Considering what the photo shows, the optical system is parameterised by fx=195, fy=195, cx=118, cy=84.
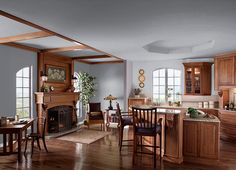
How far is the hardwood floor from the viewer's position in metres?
3.79

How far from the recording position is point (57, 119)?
6496 mm

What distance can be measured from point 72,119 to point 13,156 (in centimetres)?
305

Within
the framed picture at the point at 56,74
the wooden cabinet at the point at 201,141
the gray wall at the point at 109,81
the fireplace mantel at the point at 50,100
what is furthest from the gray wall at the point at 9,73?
the wooden cabinet at the point at 201,141

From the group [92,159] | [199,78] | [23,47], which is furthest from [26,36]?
[199,78]

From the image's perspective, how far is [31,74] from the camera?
19.7ft

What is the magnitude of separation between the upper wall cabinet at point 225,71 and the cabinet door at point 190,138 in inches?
99.6

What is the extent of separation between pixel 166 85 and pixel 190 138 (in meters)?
3.64

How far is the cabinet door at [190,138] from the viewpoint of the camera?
411cm

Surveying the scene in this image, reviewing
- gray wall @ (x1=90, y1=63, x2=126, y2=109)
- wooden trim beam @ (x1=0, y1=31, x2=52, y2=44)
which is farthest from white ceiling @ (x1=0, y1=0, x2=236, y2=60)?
gray wall @ (x1=90, y1=63, x2=126, y2=109)

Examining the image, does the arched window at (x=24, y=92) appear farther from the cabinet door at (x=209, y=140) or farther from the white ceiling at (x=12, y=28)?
the cabinet door at (x=209, y=140)

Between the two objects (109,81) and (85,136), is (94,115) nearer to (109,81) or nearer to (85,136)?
(85,136)

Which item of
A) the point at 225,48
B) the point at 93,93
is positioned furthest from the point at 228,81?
the point at 93,93

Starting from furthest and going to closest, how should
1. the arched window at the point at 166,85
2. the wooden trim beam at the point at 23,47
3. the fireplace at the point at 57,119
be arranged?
the arched window at the point at 166,85 → the fireplace at the point at 57,119 → the wooden trim beam at the point at 23,47

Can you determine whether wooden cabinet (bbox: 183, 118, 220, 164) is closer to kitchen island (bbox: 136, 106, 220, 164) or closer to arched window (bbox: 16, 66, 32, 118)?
kitchen island (bbox: 136, 106, 220, 164)
